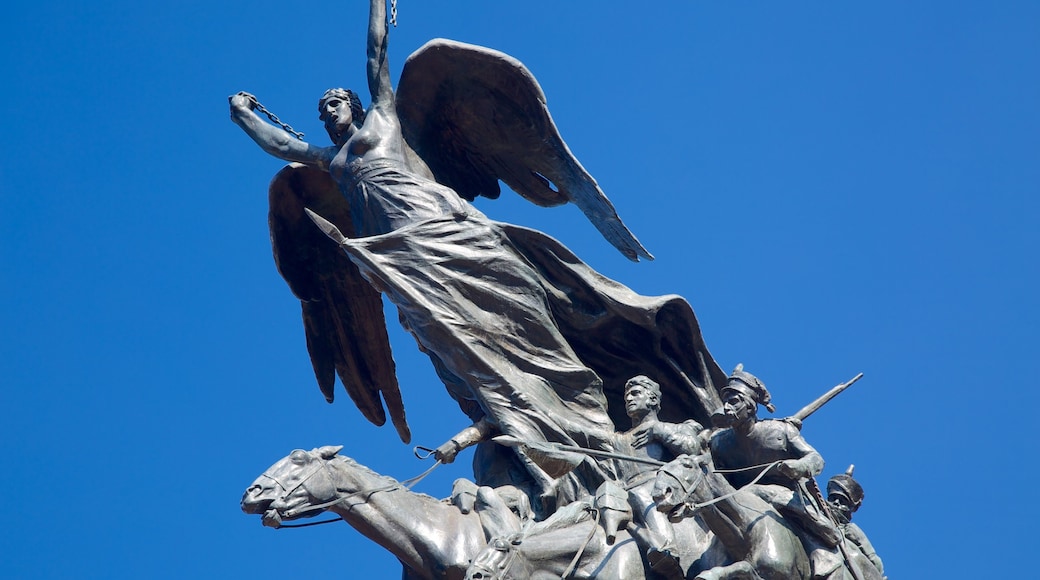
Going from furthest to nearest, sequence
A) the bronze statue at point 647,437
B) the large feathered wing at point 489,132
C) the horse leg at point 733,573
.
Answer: the large feathered wing at point 489,132 → the bronze statue at point 647,437 → the horse leg at point 733,573

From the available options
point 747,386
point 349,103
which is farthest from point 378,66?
point 747,386

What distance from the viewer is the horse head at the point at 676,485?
56.3 ft

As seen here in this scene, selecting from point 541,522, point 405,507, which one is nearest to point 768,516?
point 541,522

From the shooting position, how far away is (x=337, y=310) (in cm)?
2266

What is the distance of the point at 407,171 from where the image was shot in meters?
21.0

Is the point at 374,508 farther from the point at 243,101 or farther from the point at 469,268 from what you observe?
the point at 243,101

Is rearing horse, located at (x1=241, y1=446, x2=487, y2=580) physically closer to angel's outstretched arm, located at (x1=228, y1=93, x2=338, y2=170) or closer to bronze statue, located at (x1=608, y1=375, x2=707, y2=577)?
bronze statue, located at (x1=608, y1=375, x2=707, y2=577)

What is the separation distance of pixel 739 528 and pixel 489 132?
608 centimetres

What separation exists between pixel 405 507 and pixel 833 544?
353 centimetres

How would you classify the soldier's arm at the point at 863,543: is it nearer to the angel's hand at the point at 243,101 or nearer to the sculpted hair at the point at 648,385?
the sculpted hair at the point at 648,385

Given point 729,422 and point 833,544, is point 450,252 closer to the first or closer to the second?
point 729,422

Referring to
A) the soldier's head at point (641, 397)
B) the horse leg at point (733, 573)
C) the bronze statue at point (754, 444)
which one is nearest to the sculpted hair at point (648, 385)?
the soldier's head at point (641, 397)

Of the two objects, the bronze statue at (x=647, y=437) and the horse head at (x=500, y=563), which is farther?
the bronze statue at (x=647, y=437)

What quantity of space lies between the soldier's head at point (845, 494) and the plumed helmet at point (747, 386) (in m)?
1.02
